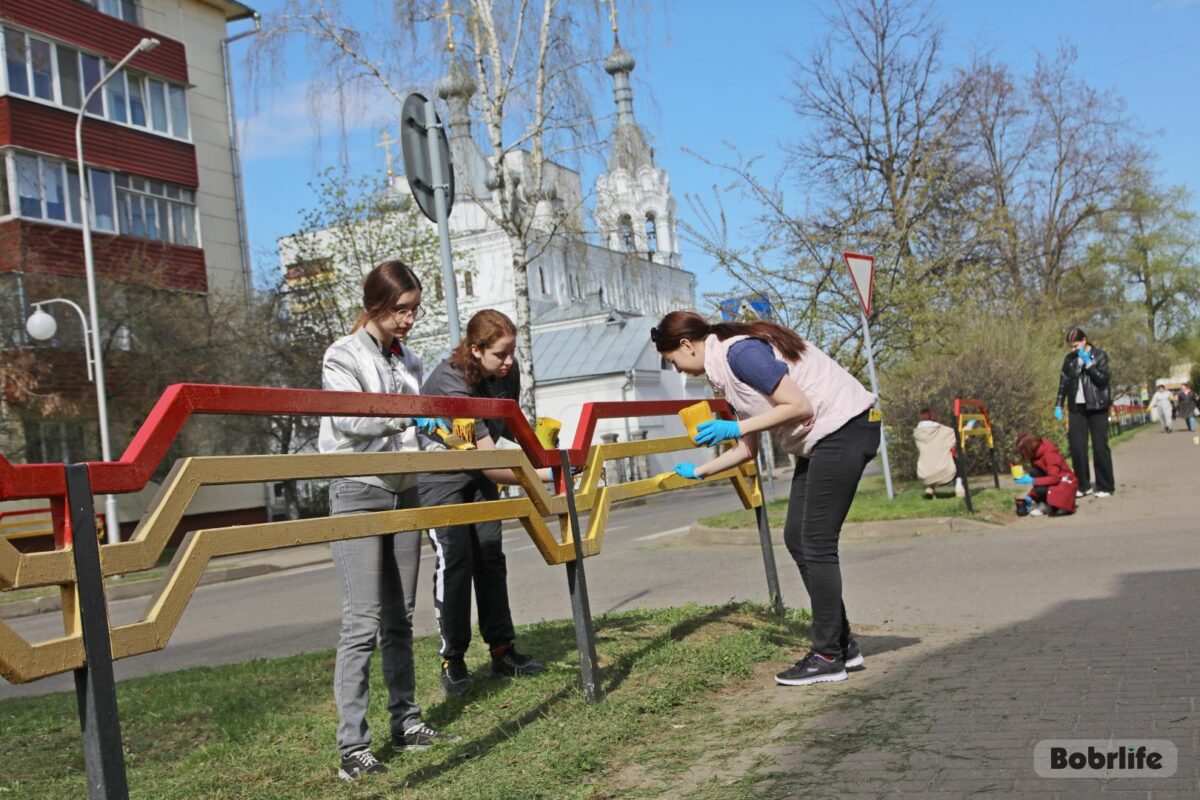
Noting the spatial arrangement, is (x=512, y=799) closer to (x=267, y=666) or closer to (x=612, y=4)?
(x=267, y=666)

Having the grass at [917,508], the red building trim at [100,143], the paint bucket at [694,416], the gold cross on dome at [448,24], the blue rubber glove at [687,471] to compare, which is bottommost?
the grass at [917,508]

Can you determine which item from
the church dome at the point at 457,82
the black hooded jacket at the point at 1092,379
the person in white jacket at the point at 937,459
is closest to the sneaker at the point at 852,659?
the black hooded jacket at the point at 1092,379

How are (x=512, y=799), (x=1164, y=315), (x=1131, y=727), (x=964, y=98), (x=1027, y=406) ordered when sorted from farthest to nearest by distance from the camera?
1. (x=1164, y=315)
2. (x=964, y=98)
3. (x=1027, y=406)
4. (x=1131, y=727)
5. (x=512, y=799)

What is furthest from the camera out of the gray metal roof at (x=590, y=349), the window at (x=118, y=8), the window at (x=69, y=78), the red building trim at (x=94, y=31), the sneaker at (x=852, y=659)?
the gray metal roof at (x=590, y=349)

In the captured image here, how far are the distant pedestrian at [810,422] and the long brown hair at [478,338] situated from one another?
28.6 inches

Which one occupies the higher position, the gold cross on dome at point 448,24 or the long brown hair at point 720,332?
the gold cross on dome at point 448,24

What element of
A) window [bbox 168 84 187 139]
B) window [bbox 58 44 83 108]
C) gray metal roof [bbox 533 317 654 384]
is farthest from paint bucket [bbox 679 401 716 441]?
gray metal roof [bbox 533 317 654 384]

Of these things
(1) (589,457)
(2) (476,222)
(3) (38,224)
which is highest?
(2) (476,222)

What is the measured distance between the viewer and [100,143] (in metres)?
29.0

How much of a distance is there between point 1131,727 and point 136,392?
2508cm

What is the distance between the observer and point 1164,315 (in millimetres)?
57125

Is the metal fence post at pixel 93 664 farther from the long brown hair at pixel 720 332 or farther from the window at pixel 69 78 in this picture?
the window at pixel 69 78

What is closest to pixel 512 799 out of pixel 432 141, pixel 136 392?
A: pixel 432 141

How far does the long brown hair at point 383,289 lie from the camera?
4.45 m
